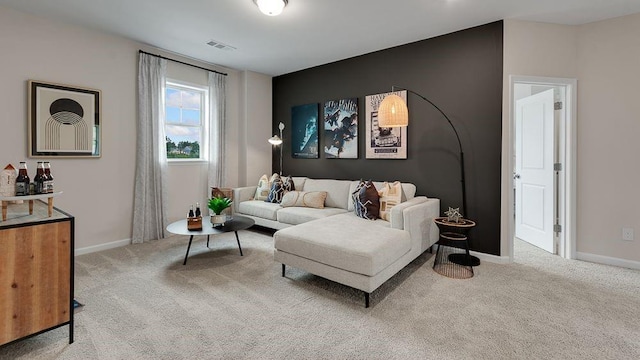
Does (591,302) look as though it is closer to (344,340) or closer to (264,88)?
(344,340)

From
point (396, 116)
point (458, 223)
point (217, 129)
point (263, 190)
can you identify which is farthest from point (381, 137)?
point (217, 129)

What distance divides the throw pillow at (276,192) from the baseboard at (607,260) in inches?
149

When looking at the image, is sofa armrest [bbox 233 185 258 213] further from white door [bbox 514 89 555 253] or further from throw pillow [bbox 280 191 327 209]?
white door [bbox 514 89 555 253]

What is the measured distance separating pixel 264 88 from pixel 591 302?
17.0 ft

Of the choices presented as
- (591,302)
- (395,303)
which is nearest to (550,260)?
(591,302)

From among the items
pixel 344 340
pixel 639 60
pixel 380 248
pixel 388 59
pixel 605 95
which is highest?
pixel 388 59

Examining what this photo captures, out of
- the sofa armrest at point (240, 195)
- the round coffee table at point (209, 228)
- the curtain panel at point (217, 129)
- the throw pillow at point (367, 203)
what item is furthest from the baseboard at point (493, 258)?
the curtain panel at point (217, 129)

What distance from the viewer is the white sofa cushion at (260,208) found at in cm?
419

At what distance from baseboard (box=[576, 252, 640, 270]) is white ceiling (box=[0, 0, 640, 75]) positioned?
2.56m

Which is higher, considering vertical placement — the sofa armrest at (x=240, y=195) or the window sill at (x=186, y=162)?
the window sill at (x=186, y=162)

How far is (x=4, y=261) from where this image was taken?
1.61 metres

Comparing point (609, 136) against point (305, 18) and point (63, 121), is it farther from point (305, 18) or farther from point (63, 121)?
point (63, 121)

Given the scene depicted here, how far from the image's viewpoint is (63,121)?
3338 mm

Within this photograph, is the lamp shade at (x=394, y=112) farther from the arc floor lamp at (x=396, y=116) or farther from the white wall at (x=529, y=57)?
the white wall at (x=529, y=57)
